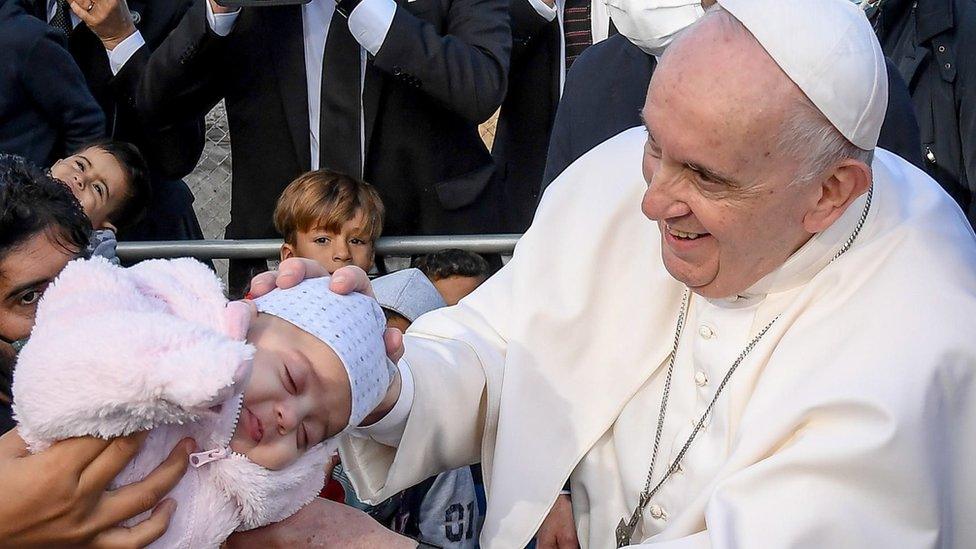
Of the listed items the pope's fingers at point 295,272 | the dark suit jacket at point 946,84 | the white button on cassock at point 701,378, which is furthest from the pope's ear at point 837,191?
the dark suit jacket at point 946,84

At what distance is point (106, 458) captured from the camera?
1708mm

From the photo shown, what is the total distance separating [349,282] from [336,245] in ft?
6.51

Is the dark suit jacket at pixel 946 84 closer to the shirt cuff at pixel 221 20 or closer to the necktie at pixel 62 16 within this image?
the shirt cuff at pixel 221 20

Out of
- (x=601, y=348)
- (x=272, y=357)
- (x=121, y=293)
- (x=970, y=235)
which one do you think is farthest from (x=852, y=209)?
(x=121, y=293)

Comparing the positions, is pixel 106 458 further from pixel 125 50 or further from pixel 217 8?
pixel 125 50

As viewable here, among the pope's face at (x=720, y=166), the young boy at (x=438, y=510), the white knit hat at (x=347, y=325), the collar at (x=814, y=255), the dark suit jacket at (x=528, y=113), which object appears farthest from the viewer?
the dark suit jacket at (x=528, y=113)

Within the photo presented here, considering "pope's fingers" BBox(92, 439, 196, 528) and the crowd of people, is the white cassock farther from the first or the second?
"pope's fingers" BBox(92, 439, 196, 528)

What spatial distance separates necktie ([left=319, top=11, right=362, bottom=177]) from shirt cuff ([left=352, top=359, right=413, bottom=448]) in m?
1.92

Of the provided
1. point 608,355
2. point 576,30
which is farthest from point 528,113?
point 608,355

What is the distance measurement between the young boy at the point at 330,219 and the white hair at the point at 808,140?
6.62 ft

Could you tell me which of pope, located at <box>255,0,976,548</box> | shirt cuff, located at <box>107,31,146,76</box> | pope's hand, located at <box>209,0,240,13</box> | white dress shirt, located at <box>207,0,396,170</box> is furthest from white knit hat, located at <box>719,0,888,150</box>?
shirt cuff, located at <box>107,31,146,76</box>

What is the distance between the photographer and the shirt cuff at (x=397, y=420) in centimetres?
250

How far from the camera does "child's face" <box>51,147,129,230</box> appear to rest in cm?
433

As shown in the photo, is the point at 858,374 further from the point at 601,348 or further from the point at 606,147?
the point at 606,147
